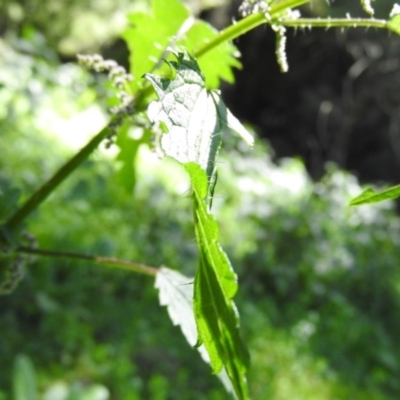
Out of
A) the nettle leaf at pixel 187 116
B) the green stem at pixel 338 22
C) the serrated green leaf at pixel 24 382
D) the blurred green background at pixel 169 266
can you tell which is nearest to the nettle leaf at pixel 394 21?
the green stem at pixel 338 22

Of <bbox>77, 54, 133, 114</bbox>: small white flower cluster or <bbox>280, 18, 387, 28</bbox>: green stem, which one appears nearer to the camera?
<bbox>280, 18, 387, 28</bbox>: green stem

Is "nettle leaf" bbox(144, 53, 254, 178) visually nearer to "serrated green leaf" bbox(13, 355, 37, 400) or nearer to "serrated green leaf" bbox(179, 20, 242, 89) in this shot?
"serrated green leaf" bbox(179, 20, 242, 89)

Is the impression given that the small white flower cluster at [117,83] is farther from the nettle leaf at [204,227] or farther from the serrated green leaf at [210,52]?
the nettle leaf at [204,227]

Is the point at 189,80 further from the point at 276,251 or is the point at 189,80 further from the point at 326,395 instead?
the point at 276,251

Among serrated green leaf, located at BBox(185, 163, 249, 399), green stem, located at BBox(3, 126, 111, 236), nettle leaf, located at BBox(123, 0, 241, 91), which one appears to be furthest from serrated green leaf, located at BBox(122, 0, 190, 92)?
serrated green leaf, located at BBox(185, 163, 249, 399)

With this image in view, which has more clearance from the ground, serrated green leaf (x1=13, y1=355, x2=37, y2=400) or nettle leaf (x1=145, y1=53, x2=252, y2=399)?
serrated green leaf (x1=13, y1=355, x2=37, y2=400)

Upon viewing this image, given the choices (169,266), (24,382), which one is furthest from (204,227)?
(169,266)
